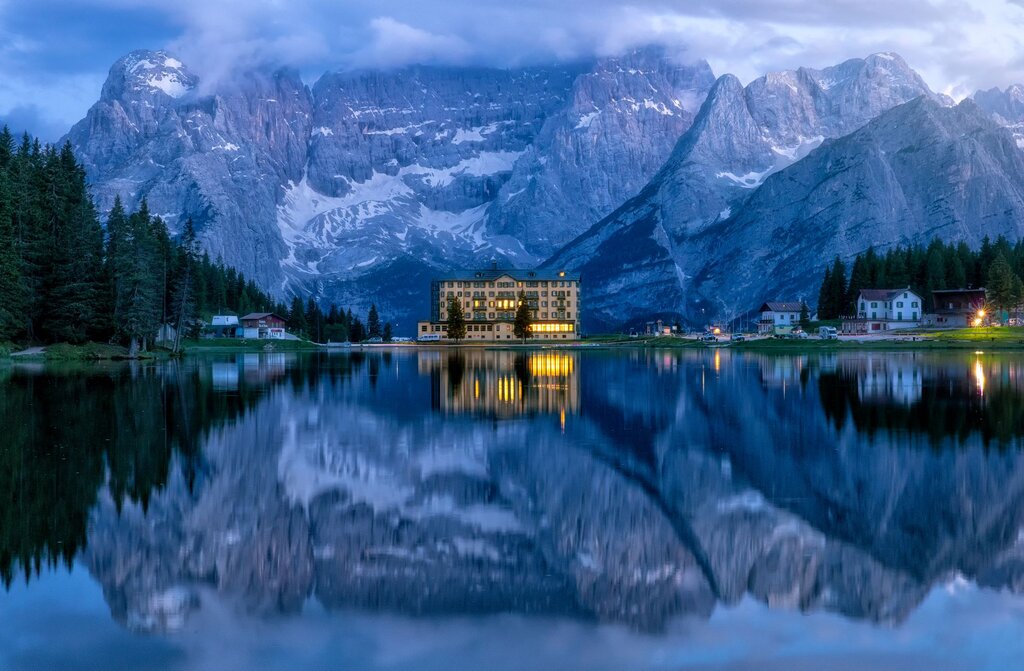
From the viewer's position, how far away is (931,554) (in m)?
17.7

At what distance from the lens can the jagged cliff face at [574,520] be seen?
52.1 feet

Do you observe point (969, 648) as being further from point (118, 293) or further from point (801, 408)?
point (118, 293)

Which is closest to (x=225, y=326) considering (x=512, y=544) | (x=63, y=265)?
(x=63, y=265)

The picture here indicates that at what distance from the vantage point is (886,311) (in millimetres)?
161500

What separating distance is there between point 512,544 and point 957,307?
528 feet

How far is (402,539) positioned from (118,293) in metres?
89.5

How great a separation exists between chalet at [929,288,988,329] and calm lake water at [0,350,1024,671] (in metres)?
130

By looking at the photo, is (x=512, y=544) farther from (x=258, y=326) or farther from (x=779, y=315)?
(x=779, y=315)

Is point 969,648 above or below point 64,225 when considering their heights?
below

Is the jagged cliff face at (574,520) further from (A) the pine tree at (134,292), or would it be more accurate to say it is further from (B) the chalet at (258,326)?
(B) the chalet at (258,326)

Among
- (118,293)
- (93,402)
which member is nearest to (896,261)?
(118,293)

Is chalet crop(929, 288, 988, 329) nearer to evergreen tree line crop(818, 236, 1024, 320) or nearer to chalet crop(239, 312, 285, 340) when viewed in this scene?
evergreen tree line crop(818, 236, 1024, 320)

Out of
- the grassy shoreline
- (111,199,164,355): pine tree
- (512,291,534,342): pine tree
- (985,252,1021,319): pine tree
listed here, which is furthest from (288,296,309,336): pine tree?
(985,252,1021,319): pine tree

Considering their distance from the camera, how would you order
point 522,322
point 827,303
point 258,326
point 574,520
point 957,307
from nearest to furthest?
point 574,520, point 957,307, point 258,326, point 827,303, point 522,322
